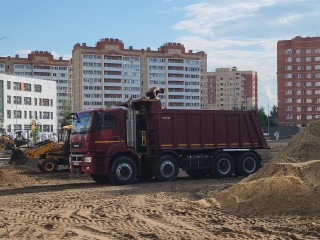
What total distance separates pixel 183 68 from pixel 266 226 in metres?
128

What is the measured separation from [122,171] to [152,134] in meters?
1.97

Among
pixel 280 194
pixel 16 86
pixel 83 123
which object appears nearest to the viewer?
pixel 280 194

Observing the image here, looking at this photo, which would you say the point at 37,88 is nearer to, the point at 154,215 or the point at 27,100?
the point at 27,100

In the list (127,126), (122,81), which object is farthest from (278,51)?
(127,126)

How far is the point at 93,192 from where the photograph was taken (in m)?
15.5

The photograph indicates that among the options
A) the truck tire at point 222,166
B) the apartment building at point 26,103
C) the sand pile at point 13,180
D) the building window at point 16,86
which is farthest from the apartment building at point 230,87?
the sand pile at point 13,180

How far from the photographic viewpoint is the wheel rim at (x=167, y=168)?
18.7 m

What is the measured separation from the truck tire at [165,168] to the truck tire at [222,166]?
1.78m

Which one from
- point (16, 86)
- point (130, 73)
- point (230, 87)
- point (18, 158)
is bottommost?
point (18, 158)

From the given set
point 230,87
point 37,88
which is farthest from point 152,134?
point 230,87

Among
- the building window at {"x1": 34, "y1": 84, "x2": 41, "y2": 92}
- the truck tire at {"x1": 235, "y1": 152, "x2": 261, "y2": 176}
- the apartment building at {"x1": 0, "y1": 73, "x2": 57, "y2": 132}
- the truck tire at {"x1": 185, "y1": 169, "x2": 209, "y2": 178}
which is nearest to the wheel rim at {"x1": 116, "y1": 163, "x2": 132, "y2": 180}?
the truck tire at {"x1": 185, "y1": 169, "x2": 209, "y2": 178}

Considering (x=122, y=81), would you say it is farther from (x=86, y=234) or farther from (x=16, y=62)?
(x=86, y=234)

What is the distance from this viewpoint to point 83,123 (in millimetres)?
17781

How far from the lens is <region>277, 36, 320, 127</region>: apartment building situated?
11962cm
